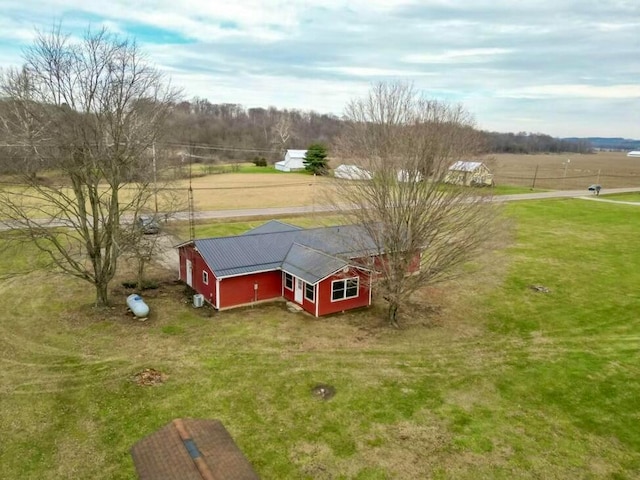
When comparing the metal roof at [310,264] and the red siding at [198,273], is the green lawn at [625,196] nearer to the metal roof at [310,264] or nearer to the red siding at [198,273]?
the metal roof at [310,264]

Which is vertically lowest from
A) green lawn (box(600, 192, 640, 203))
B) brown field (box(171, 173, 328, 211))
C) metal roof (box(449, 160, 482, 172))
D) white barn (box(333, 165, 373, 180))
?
Answer: brown field (box(171, 173, 328, 211))

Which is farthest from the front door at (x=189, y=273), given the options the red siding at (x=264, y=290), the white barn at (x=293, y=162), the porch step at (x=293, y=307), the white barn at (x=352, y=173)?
the white barn at (x=293, y=162)

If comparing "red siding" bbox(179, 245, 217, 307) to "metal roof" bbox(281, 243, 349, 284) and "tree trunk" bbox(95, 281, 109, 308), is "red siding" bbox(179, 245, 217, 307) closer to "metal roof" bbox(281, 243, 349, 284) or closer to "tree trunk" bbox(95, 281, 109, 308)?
"metal roof" bbox(281, 243, 349, 284)

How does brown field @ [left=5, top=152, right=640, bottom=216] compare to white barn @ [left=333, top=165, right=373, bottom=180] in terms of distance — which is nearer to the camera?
white barn @ [left=333, top=165, right=373, bottom=180]

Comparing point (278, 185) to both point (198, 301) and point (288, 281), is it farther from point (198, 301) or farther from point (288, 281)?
point (198, 301)

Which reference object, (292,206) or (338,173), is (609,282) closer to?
(338,173)

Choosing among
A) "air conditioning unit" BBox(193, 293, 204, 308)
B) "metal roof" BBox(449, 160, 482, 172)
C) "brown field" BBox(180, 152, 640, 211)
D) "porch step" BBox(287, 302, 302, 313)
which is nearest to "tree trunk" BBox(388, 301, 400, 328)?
"porch step" BBox(287, 302, 302, 313)

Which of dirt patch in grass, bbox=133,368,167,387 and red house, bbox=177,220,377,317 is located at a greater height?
red house, bbox=177,220,377,317
